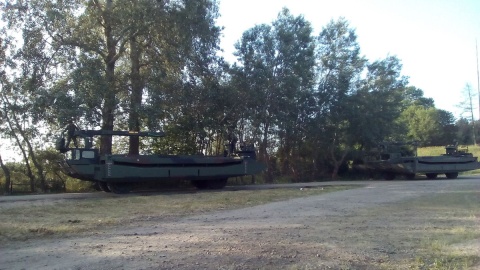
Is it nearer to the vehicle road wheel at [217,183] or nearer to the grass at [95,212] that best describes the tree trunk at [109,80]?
the vehicle road wheel at [217,183]

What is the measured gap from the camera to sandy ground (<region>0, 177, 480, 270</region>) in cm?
718

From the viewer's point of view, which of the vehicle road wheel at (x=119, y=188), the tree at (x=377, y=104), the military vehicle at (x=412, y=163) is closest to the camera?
the vehicle road wheel at (x=119, y=188)

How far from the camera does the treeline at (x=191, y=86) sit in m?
24.0

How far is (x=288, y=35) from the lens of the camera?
32.4 m

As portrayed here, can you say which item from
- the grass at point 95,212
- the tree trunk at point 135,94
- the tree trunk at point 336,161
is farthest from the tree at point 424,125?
the grass at point 95,212

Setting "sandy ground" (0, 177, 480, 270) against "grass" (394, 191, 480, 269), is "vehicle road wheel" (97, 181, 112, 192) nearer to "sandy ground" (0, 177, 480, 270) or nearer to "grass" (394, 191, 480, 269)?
"sandy ground" (0, 177, 480, 270)

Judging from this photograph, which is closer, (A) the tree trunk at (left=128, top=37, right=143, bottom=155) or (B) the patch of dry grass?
(B) the patch of dry grass

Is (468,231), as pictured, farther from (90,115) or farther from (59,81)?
(59,81)

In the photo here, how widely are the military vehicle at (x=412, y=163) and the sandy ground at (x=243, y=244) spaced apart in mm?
17973

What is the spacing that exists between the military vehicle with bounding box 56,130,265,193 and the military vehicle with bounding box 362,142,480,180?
30.0 feet

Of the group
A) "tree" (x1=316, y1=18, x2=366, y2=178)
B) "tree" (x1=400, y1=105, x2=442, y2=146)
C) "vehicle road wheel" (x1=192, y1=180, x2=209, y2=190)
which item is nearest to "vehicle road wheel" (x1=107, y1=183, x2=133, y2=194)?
"vehicle road wheel" (x1=192, y1=180, x2=209, y2=190)

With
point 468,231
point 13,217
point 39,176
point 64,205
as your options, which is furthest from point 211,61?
point 468,231

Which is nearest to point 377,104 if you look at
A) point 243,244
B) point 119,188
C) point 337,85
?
point 337,85

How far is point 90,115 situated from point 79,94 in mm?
1090
